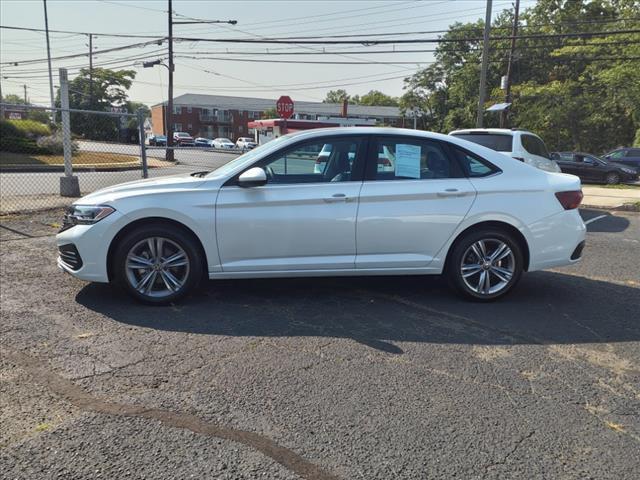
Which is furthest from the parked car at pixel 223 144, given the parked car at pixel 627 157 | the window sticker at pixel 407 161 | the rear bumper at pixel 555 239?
the rear bumper at pixel 555 239

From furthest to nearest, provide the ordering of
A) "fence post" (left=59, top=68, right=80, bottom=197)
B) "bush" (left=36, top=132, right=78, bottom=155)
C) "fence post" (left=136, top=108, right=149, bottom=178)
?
"bush" (left=36, top=132, right=78, bottom=155)
"fence post" (left=59, top=68, right=80, bottom=197)
"fence post" (left=136, top=108, right=149, bottom=178)

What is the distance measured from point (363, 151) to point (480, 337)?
1996mm

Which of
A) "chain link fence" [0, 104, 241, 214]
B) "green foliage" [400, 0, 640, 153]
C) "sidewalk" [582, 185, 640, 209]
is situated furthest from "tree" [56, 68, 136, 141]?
"sidewalk" [582, 185, 640, 209]

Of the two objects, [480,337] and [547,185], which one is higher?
[547,185]

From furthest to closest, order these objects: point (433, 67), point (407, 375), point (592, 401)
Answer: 1. point (433, 67)
2. point (407, 375)
3. point (592, 401)

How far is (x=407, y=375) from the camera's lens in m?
3.45

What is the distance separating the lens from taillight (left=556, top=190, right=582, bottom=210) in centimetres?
496

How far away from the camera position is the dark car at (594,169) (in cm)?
2088

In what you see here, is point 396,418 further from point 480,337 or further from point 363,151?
point 363,151

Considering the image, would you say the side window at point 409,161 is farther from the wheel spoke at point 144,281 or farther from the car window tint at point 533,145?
the car window tint at point 533,145

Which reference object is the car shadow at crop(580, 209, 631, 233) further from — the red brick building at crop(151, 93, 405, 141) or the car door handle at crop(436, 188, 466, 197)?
the red brick building at crop(151, 93, 405, 141)

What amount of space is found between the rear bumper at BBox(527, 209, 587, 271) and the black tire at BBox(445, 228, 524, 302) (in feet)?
0.50

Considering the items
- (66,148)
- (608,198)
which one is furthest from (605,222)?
(66,148)

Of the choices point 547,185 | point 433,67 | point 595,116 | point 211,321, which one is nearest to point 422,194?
point 547,185
